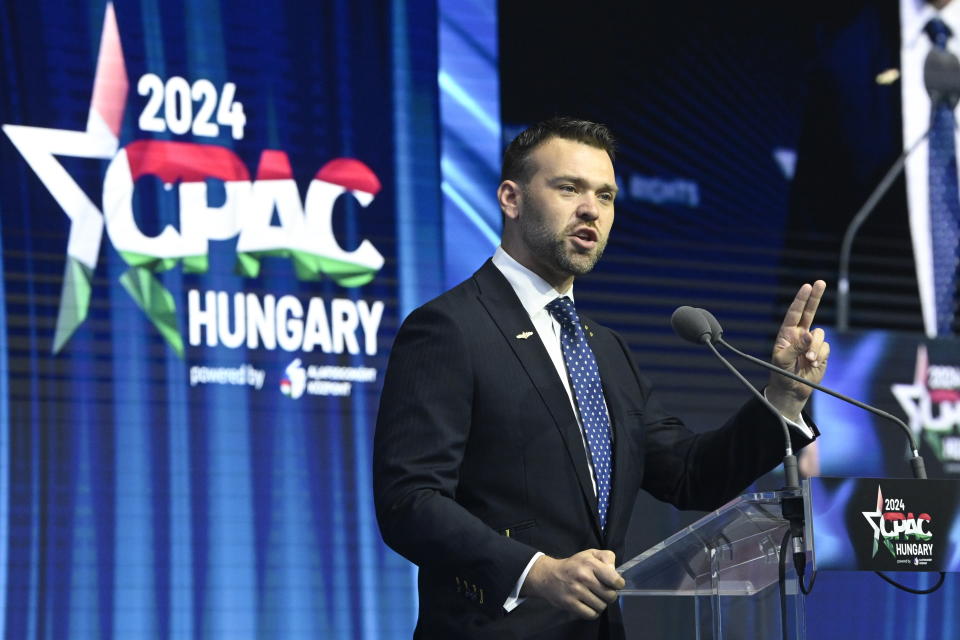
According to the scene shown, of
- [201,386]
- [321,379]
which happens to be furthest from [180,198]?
[321,379]

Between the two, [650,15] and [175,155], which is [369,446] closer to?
[175,155]

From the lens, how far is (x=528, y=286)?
2.68m

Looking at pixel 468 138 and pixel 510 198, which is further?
pixel 468 138

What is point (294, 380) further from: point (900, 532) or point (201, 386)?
point (900, 532)

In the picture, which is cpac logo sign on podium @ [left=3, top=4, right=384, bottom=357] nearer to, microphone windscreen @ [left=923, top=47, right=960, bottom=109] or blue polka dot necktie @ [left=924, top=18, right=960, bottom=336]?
blue polka dot necktie @ [left=924, top=18, right=960, bottom=336]

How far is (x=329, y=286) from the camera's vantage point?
4.53 meters

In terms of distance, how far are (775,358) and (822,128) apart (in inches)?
124

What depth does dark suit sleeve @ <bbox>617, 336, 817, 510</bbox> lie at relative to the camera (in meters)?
2.43

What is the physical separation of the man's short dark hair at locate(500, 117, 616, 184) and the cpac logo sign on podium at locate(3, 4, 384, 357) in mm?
1826

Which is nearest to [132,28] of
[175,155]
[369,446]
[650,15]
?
[175,155]

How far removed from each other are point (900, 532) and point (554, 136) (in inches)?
46.0

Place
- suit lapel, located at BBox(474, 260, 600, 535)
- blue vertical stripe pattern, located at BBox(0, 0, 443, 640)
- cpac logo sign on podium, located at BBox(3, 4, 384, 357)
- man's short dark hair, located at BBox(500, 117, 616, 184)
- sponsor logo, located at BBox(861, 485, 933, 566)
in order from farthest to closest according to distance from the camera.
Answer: cpac logo sign on podium, located at BBox(3, 4, 384, 357)
blue vertical stripe pattern, located at BBox(0, 0, 443, 640)
man's short dark hair, located at BBox(500, 117, 616, 184)
suit lapel, located at BBox(474, 260, 600, 535)
sponsor logo, located at BBox(861, 485, 933, 566)

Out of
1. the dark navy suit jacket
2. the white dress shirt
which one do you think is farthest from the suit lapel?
the white dress shirt

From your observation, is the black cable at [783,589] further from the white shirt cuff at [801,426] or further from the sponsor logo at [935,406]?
the sponsor logo at [935,406]
